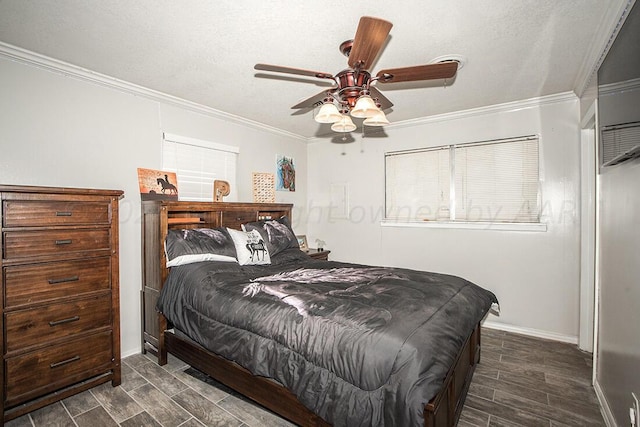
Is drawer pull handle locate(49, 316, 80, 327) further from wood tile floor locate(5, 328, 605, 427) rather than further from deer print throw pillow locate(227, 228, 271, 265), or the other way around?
deer print throw pillow locate(227, 228, 271, 265)

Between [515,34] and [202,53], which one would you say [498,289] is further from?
[202,53]

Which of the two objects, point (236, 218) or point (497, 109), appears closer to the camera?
point (497, 109)

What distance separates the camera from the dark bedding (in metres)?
1.43

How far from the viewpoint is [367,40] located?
1.67 m

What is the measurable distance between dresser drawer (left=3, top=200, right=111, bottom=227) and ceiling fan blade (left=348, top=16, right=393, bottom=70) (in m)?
2.09

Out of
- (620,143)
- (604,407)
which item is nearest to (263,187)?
(620,143)

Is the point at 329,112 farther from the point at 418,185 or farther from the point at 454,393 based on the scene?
the point at 418,185

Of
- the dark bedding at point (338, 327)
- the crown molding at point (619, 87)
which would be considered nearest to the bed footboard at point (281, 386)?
the dark bedding at point (338, 327)

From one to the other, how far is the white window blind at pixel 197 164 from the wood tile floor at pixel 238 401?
1.79 m

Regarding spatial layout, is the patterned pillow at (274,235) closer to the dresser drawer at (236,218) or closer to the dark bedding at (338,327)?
the dresser drawer at (236,218)

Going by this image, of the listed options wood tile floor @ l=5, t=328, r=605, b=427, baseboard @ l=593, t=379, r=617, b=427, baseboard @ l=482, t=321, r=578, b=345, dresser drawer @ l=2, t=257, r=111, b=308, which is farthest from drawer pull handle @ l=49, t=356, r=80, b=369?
baseboard @ l=482, t=321, r=578, b=345

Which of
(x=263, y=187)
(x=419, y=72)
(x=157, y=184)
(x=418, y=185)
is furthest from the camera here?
(x=263, y=187)

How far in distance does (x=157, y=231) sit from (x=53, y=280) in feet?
2.64

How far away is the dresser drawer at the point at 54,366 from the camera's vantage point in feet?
6.48
